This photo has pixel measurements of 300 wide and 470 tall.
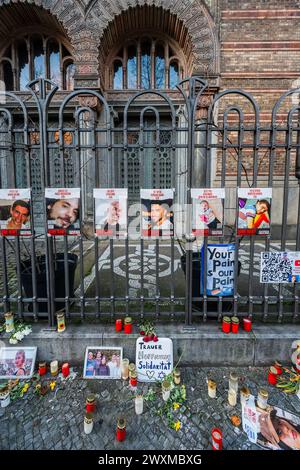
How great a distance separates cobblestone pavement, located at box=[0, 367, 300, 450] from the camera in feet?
6.57

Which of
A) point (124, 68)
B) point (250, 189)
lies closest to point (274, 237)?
point (250, 189)

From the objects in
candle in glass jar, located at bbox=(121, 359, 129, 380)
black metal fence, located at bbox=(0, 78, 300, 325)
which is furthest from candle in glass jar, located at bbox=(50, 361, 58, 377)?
candle in glass jar, located at bbox=(121, 359, 129, 380)

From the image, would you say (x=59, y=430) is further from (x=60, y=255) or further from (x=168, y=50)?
(x=168, y=50)

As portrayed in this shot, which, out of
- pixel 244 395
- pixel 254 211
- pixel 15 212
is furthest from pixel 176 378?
pixel 15 212

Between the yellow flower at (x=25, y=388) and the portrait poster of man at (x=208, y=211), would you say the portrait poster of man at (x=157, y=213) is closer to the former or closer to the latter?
the portrait poster of man at (x=208, y=211)

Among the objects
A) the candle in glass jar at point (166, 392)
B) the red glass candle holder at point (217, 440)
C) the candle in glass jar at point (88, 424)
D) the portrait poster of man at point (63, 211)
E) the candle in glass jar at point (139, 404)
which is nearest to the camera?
the red glass candle holder at point (217, 440)

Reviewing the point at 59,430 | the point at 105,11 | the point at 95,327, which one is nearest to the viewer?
the point at 59,430

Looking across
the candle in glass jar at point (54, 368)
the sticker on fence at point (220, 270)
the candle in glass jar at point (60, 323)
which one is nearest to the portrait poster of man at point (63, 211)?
the candle in glass jar at point (60, 323)

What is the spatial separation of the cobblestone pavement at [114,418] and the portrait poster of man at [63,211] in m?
1.57

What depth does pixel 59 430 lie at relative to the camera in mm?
2104

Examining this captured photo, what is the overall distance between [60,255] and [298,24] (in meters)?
8.43

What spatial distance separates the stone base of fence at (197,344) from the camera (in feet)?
9.10

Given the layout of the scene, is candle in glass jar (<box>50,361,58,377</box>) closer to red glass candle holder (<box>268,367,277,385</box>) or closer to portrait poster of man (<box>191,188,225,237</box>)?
portrait poster of man (<box>191,188,225,237</box>)

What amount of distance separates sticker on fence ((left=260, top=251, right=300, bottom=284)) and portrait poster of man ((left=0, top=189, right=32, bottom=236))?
267 cm
